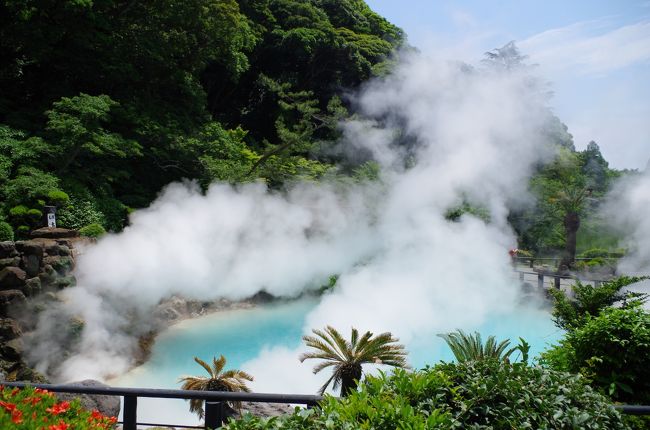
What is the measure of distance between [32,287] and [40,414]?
894cm

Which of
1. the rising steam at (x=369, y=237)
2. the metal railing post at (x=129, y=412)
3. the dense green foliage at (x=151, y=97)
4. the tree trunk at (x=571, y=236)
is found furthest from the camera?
the tree trunk at (x=571, y=236)

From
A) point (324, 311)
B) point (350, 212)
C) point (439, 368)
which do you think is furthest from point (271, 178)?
point (439, 368)

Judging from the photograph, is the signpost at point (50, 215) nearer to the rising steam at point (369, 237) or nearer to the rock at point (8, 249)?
the rising steam at point (369, 237)

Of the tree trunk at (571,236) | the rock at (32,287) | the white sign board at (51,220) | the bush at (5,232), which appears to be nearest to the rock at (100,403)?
the rock at (32,287)

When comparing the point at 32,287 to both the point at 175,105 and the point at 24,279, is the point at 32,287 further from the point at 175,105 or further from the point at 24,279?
the point at 175,105

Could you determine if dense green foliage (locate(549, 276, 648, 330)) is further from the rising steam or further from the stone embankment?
the stone embankment

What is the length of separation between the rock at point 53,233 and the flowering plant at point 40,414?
10.1 meters

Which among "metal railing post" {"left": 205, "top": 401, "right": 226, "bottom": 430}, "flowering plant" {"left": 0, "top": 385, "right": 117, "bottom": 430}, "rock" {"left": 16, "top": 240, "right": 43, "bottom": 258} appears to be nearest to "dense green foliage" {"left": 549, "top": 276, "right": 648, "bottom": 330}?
"metal railing post" {"left": 205, "top": 401, "right": 226, "bottom": 430}

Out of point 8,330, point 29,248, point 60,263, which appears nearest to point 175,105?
point 60,263

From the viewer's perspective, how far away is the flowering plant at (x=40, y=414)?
8.27ft

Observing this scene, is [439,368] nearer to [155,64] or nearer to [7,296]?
[7,296]

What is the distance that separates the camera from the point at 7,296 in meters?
9.86

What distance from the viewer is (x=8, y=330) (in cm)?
945

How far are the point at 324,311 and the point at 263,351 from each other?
2.88m
